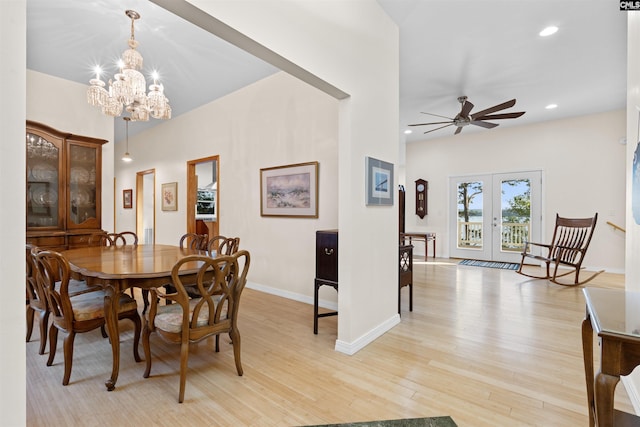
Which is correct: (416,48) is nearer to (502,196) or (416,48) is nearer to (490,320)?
(490,320)

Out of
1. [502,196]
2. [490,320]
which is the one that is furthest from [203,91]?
[502,196]

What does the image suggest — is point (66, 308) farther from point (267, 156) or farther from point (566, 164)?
point (566, 164)

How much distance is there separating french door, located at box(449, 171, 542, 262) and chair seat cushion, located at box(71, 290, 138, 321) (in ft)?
22.4

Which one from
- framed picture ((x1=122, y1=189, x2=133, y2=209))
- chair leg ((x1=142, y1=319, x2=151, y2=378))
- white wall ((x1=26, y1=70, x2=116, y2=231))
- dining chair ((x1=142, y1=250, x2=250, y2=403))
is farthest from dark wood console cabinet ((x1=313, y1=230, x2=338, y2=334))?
framed picture ((x1=122, y1=189, x2=133, y2=209))

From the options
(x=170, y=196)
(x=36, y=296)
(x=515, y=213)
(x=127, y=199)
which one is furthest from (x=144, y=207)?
(x=515, y=213)

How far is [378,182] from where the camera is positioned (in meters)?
2.74

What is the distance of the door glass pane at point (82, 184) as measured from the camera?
387cm

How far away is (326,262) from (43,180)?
3687 millimetres

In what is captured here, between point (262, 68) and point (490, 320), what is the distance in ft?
13.1

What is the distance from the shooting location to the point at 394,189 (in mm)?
3061

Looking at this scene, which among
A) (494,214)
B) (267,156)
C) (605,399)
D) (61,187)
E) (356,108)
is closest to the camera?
(605,399)

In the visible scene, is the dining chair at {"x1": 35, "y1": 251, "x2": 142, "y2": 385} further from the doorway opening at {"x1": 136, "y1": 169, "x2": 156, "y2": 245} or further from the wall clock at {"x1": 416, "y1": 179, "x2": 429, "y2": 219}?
the wall clock at {"x1": 416, "y1": 179, "x2": 429, "y2": 219}

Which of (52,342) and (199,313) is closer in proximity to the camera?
(199,313)

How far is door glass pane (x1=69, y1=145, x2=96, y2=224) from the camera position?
12.7 ft
